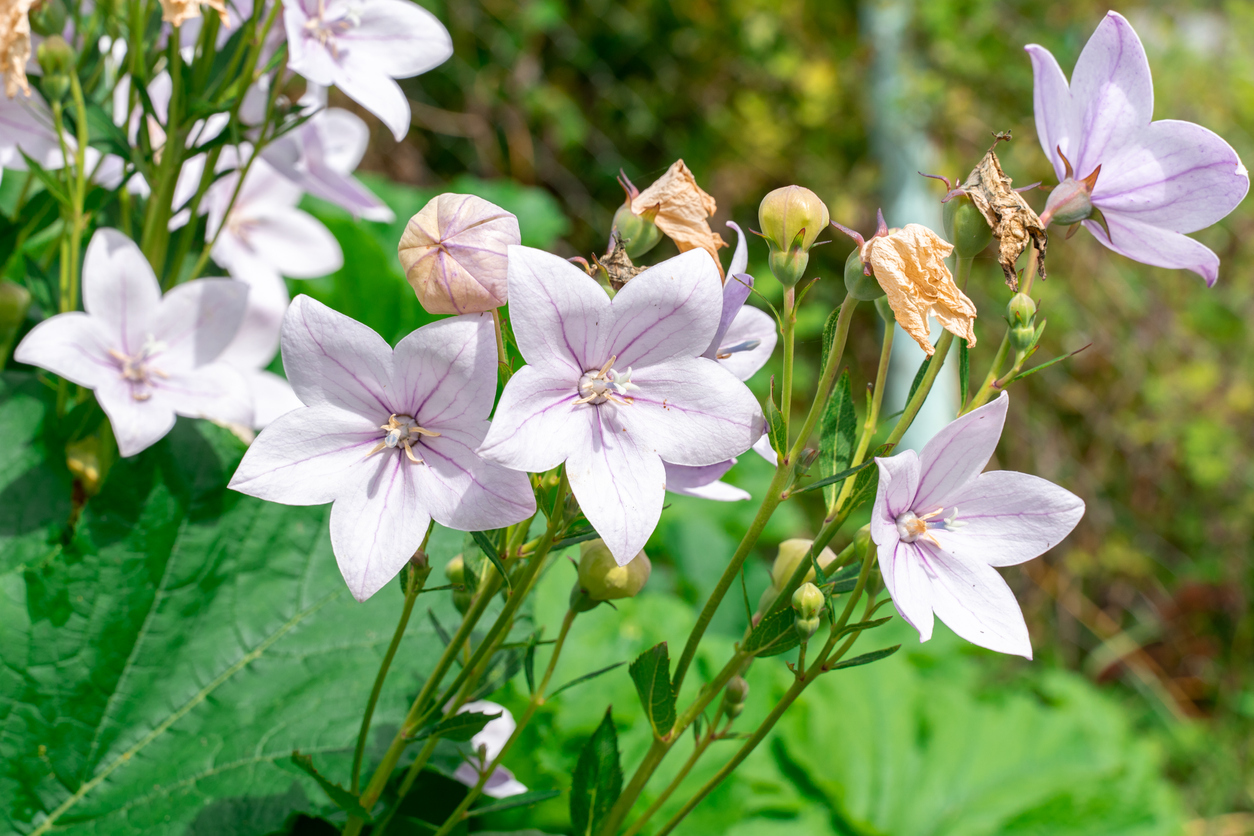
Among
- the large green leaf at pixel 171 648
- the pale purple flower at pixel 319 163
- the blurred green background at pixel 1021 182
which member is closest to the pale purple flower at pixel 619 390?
the large green leaf at pixel 171 648

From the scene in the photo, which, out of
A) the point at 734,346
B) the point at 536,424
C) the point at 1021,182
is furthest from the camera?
the point at 1021,182

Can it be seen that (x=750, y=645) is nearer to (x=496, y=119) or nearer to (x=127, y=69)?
(x=127, y=69)

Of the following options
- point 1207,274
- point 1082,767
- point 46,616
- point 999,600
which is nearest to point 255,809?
point 46,616

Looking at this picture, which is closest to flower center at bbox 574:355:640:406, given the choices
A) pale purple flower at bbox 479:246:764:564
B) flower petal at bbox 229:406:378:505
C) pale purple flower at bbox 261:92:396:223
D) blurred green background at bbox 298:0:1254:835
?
pale purple flower at bbox 479:246:764:564

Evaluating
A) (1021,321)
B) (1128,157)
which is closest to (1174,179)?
(1128,157)

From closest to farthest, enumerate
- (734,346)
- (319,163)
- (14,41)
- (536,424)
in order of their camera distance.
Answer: (536,424), (734,346), (14,41), (319,163)

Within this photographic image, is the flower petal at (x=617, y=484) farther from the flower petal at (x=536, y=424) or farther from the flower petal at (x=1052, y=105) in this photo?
the flower petal at (x=1052, y=105)

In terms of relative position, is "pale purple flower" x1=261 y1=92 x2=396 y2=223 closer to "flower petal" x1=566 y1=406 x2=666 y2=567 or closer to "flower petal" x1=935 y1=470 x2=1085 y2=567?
"flower petal" x1=566 y1=406 x2=666 y2=567

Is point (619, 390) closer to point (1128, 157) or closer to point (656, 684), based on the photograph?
point (656, 684)
